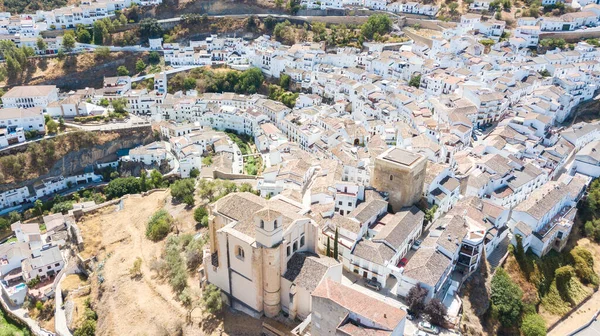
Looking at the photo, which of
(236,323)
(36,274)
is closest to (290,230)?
(236,323)

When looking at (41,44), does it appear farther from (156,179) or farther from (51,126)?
(156,179)

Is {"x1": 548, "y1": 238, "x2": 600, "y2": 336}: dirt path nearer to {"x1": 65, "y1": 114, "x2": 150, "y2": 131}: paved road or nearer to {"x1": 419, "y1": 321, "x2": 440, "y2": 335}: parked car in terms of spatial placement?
{"x1": 419, "y1": 321, "x2": 440, "y2": 335}: parked car

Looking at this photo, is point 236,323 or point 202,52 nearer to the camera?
point 236,323

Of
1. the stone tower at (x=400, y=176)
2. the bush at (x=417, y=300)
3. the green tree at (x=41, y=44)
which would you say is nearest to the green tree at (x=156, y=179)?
the stone tower at (x=400, y=176)

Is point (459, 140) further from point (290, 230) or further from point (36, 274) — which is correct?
point (36, 274)

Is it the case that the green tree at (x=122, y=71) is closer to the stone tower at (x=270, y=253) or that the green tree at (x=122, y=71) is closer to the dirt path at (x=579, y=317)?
the stone tower at (x=270, y=253)

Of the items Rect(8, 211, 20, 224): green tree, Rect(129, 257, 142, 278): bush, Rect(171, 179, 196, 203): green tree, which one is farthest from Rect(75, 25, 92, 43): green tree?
Rect(129, 257, 142, 278): bush
